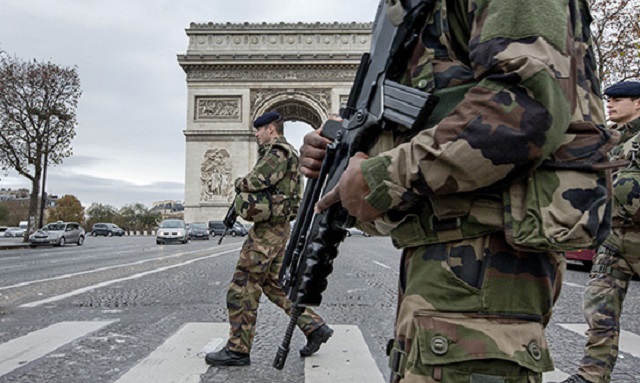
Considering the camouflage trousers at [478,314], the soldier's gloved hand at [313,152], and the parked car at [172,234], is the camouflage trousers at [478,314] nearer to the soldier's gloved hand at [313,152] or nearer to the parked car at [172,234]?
the soldier's gloved hand at [313,152]

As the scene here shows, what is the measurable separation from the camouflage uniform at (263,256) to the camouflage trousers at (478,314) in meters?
2.36

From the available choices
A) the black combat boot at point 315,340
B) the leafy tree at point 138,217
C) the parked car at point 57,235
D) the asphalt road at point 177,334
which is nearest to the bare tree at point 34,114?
the parked car at point 57,235

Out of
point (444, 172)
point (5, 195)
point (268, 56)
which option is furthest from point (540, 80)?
point (5, 195)

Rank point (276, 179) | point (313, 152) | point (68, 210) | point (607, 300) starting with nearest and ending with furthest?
point (313, 152), point (607, 300), point (276, 179), point (68, 210)

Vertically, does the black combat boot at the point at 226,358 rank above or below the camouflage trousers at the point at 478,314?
below

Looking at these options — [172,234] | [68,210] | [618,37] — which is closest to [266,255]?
[618,37]

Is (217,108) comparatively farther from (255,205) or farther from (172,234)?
(255,205)

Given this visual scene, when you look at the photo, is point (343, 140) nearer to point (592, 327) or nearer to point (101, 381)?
point (592, 327)

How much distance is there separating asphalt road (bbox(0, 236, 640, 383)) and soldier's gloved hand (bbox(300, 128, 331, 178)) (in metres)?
1.72

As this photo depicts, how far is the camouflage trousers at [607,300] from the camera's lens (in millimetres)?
2811

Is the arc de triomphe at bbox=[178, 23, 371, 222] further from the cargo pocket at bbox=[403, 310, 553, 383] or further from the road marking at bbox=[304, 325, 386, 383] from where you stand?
the cargo pocket at bbox=[403, 310, 553, 383]

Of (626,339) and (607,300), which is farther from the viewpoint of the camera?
(626,339)

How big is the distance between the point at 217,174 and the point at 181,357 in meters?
34.0

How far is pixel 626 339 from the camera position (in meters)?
4.41
